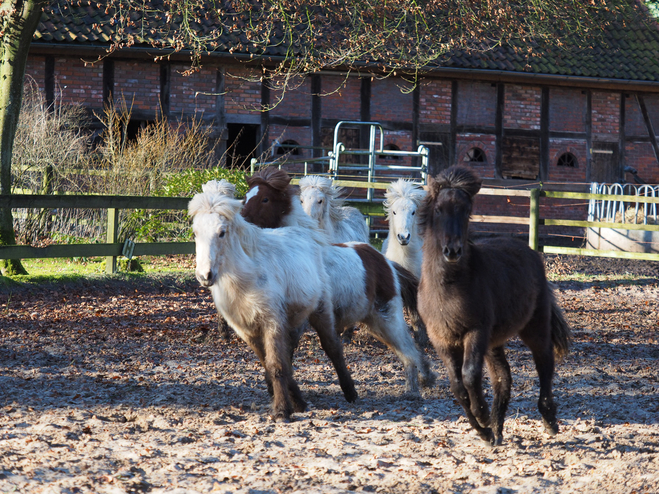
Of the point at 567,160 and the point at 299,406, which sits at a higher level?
the point at 567,160

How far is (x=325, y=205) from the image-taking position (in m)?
7.98

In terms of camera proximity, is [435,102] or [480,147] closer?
[435,102]

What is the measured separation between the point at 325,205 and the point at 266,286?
121 inches

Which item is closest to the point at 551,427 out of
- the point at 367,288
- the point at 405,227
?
the point at 367,288

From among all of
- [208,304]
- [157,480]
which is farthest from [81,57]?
[157,480]

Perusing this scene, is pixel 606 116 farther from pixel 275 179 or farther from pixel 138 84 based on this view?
pixel 275 179

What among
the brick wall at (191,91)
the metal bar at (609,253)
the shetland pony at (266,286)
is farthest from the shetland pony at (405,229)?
the brick wall at (191,91)

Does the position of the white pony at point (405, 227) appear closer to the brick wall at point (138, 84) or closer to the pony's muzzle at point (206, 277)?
the pony's muzzle at point (206, 277)

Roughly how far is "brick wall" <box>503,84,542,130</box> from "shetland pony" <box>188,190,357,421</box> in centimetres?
1585

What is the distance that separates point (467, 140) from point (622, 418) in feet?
50.2

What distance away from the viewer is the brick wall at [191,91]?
17062 millimetres

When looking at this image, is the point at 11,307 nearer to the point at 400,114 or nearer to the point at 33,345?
the point at 33,345

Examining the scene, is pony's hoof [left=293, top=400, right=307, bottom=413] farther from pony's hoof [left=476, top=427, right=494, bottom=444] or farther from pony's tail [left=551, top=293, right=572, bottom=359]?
pony's tail [left=551, top=293, right=572, bottom=359]

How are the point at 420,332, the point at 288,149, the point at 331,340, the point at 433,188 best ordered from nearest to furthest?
1. the point at 433,188
2. the point at 331,340
3. the point at 420,332
4. the point at 288,149
